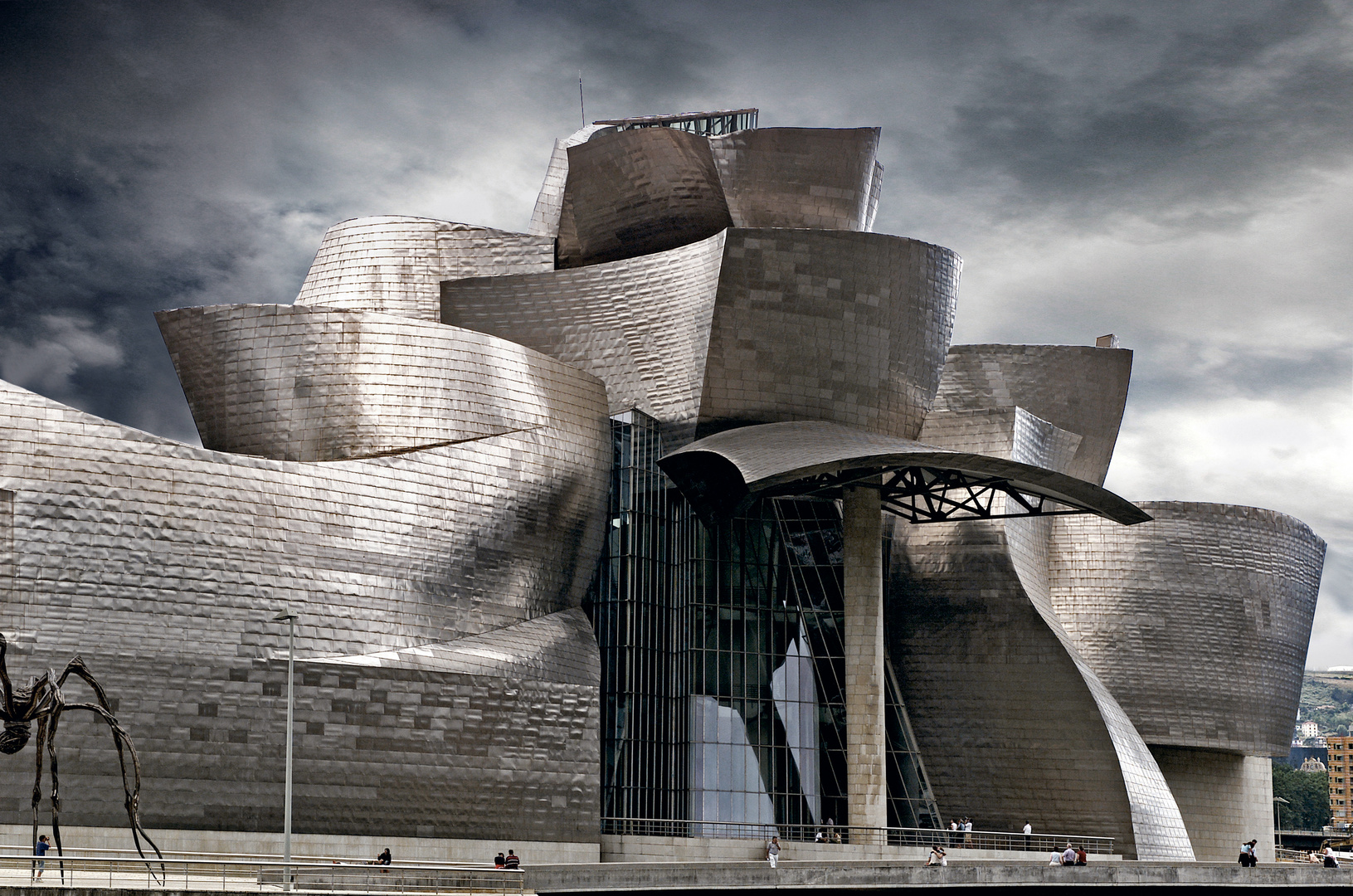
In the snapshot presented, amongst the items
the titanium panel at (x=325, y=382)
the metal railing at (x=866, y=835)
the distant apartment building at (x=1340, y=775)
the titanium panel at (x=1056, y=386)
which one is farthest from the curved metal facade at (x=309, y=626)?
the distant apartment building at (x=1340, y=775)

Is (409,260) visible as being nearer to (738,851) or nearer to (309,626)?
(309,626)

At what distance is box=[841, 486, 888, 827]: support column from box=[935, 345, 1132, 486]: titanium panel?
283 inches

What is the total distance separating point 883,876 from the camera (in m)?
29.0

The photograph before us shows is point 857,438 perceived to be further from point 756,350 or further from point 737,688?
point 737,688

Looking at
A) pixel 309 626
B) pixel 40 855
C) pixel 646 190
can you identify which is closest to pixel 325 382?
pixel 309 626

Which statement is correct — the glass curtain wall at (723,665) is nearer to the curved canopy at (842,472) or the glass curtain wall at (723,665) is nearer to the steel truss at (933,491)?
the curved canopy at (842,472)

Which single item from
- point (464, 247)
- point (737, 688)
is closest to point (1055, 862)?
point (737, 688)

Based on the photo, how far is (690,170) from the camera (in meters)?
42.2

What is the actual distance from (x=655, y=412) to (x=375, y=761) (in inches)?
508

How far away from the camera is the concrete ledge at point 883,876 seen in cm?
2684

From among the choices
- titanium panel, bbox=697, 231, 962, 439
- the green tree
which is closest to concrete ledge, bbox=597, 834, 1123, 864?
titanium panel, bbox=697, 231, 962, 439

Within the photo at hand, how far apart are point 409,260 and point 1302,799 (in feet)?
313

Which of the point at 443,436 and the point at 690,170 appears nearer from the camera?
the point at 443,436

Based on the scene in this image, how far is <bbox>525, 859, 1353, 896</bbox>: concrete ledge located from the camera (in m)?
26.8
